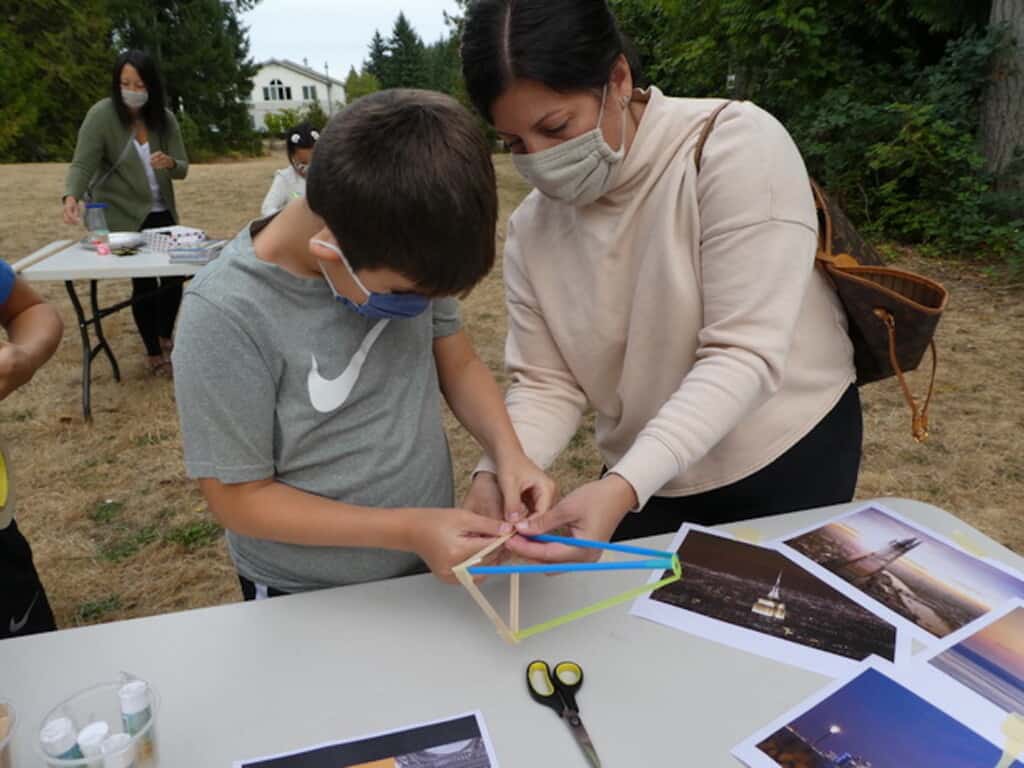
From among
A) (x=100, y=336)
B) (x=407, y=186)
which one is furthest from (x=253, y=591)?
(x=100, y=336)

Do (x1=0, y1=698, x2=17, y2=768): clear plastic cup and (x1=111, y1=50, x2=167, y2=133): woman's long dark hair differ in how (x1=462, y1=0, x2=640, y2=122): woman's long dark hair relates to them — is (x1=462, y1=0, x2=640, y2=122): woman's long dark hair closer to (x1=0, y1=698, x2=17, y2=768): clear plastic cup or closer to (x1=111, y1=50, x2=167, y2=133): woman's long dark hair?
(x1=0, y1=698, x2=17, y2=768): clear plastic cup

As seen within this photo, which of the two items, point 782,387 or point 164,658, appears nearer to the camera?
point 164,658

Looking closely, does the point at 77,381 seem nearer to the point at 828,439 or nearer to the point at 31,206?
the point at 828,439

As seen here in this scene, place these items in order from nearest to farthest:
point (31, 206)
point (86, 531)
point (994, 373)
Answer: point (86, 531) → point (994, 373) → point (31, 206)

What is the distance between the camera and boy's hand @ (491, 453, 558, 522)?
1157 millimetres

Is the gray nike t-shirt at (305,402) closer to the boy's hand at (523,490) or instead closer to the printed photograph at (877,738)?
the boy's hand at (523,490)

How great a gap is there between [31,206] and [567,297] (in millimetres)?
10441

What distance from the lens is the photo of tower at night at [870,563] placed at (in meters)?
1.13

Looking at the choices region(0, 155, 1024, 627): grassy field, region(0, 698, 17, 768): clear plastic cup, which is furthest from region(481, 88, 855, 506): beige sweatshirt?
region(0, 155, 1024, 627): grassy field

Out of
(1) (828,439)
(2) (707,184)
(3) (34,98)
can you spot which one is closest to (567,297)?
(2) (707,184)

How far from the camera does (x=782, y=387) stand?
129cm

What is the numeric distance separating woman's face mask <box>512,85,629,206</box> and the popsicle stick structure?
0.59 metres

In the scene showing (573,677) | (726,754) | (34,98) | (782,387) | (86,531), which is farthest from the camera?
(34,98)

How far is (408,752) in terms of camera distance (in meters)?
0.83
